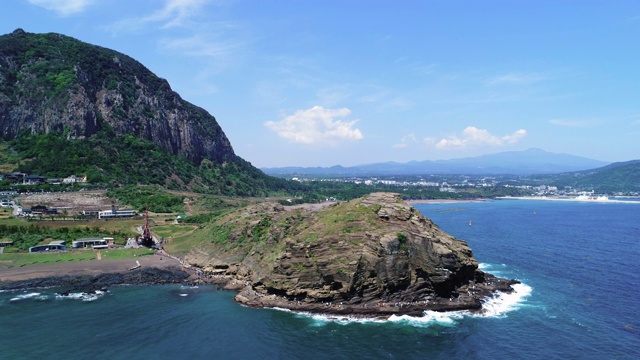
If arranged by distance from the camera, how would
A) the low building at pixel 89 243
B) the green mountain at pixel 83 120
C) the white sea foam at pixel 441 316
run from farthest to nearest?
the green mountain at pixel 83 120 < the low building at pixel 89 243 < the white sea foam at pixel 441 316

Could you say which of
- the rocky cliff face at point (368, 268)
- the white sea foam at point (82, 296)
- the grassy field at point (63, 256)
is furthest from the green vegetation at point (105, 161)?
the rocky cliff face at point (368, 268)

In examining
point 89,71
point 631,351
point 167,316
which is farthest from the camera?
point 89,71

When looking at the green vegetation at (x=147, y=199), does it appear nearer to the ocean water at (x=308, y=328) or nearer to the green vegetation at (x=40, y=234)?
the green vegetation at (x=40, y=234)

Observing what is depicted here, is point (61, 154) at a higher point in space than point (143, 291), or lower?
higher

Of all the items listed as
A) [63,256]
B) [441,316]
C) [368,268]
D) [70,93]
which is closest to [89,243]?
[63,256]

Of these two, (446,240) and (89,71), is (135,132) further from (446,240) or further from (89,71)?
(446,240)

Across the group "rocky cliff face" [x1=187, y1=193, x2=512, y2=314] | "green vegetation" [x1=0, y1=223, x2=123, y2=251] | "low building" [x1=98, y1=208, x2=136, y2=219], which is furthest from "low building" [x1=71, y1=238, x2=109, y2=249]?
"rocky cliff face" [x1=187, y1=193, x2=512, y2=314]

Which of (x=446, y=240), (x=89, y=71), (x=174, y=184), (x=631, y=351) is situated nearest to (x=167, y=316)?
(x=446, y=240)
